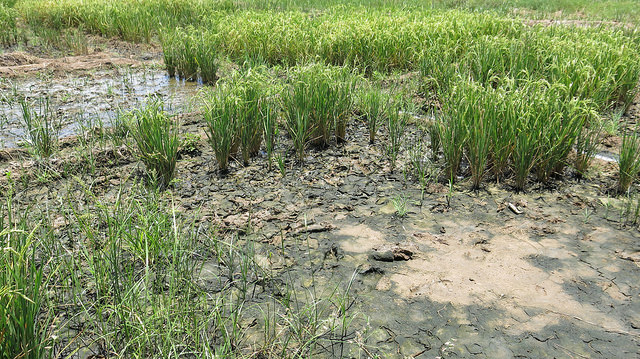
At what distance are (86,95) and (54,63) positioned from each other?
6.16 feet

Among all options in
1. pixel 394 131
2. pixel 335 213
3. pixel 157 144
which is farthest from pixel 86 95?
pixel 335 213

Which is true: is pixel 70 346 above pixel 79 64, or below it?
below

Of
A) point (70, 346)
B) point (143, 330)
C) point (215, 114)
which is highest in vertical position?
point (215, 114)

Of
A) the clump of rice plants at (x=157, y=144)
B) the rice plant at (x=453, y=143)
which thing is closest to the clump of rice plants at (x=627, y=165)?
the rice plant at (x=453, y=143)

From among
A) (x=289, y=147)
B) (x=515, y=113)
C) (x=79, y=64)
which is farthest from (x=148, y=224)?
(x=79, y=64)

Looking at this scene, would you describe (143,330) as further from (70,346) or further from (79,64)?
(79,64)

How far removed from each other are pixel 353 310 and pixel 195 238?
103 cm

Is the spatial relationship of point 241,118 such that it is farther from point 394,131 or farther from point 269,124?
point 394,131

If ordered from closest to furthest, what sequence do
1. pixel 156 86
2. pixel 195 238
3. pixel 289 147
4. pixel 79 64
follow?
1. pixel 195 238
2. pixel 289 147
3. pixel 156 86
4. pixel 79 64

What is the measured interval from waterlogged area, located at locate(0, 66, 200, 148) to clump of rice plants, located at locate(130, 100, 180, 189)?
940mm

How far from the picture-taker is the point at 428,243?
10.2 feet

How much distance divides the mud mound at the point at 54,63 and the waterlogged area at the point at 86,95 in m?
0.26

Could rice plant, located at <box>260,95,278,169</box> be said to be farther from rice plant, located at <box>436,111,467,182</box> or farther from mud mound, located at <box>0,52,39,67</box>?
mud mound, located at <box>0,52,39,67</box>

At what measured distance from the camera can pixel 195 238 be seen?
286 cm
